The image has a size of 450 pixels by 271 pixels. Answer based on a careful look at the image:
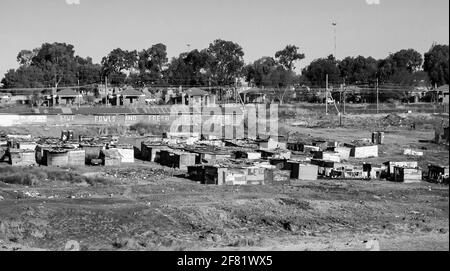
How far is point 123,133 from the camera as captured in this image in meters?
29.9

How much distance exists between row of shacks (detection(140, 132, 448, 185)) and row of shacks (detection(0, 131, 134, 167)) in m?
1.44

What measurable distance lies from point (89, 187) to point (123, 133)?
14.9 meters

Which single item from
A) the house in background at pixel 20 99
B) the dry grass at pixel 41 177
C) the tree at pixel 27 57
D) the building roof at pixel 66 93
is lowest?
the dry grass at pixel 41 177

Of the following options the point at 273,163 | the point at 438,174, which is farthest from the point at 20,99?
the point at 438,174

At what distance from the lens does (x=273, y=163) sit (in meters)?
18.5

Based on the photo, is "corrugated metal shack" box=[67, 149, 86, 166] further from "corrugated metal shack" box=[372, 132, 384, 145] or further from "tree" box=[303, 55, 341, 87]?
"tree" box=[303, 55, 341, 87]

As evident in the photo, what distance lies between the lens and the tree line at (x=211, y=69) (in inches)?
2003

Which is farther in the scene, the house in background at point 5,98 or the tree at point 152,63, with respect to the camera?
the tree at point 152,63

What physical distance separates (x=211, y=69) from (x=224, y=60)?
1.63 meters

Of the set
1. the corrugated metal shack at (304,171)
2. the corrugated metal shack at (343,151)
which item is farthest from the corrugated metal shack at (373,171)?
the corrugated metal shack at (343,151)

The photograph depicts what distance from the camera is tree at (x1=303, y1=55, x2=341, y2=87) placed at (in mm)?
64000

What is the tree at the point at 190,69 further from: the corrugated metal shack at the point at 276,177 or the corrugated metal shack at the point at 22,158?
the corrugated metal shack at the point at 276,177

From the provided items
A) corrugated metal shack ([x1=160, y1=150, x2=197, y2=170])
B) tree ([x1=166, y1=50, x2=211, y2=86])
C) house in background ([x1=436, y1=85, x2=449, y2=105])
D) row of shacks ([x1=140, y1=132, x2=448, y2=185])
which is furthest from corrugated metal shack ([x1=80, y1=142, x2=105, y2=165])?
house in background ([x1=436, y1=85, x2=449, y2=105])
